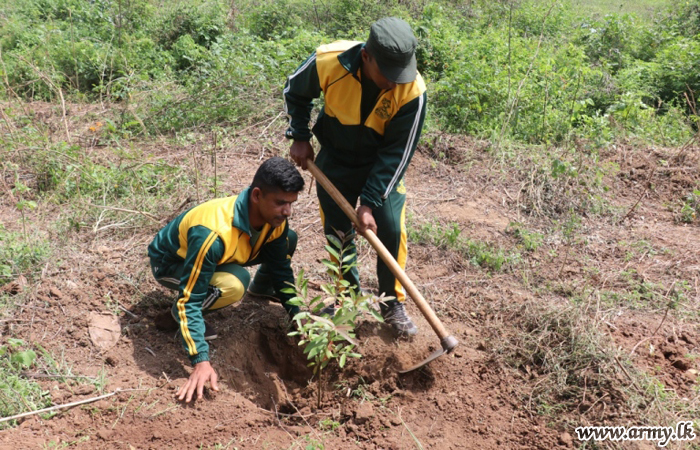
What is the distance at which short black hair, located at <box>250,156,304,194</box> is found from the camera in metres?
2.82

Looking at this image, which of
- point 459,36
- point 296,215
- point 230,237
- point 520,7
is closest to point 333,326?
point 230,237

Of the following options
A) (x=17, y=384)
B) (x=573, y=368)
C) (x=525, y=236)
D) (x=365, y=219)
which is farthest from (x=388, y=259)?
(x=17, y=384)

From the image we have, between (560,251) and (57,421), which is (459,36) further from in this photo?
(57,421)

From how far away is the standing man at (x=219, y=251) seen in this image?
111 inches

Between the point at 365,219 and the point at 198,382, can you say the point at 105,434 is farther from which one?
the point at 365,219

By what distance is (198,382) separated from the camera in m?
2.76

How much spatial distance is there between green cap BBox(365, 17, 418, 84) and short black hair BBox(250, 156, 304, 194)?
647 mm

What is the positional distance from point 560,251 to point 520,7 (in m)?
6.14

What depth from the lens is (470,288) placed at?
3.83m

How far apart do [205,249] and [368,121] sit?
1.01 meters

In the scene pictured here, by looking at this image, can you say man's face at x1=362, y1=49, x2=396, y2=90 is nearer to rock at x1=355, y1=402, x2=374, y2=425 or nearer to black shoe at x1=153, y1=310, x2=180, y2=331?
rock at x1=355, y1=402, x2=374, y2=425

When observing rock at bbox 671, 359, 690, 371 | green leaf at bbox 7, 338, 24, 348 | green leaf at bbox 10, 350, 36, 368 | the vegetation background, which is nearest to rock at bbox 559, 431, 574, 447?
the vegetation background

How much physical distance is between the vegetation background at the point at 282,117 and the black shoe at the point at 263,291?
32.4 inches

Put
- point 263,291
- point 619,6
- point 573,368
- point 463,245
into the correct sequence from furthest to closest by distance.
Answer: point 619,6 < point 463,245 < point 263,291 < point 573,368
